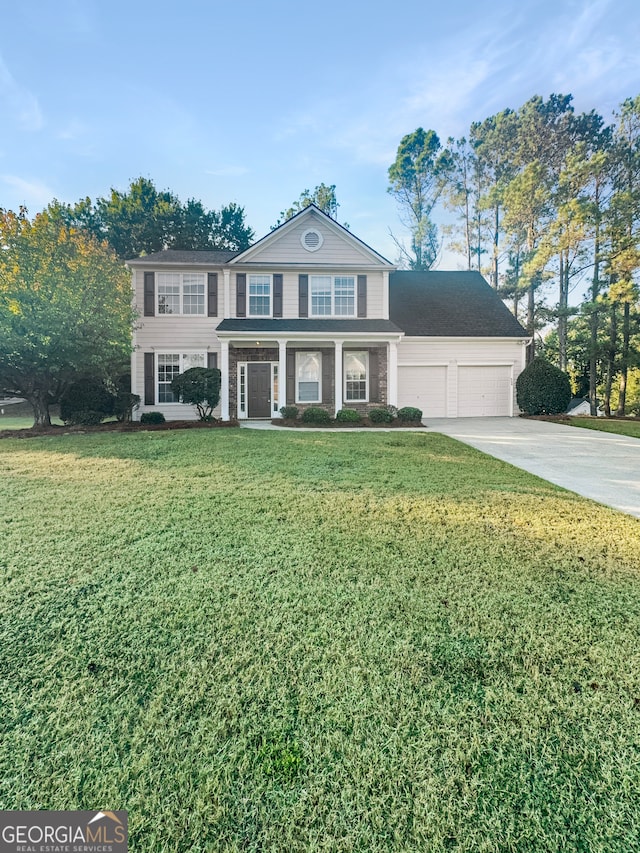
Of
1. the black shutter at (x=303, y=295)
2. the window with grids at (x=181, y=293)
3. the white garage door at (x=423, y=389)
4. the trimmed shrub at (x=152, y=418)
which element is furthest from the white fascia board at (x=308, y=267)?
the trimmed shrub at (x=152, y=418)

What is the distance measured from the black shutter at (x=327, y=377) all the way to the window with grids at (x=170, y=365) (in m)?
4.54

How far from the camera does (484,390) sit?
16.5 metres

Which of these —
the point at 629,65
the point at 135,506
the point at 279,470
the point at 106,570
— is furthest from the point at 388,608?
the point at 629,65

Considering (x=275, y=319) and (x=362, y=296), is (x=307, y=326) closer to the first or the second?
(x=275, y=319)

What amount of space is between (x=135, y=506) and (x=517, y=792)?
14.2 feet

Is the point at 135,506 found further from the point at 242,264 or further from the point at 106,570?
the point at 242,264

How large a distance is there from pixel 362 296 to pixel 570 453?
954 cm

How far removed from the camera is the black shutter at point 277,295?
14844mm

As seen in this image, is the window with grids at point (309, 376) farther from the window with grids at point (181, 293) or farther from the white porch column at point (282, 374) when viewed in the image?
the window with grids at point (181, 293)

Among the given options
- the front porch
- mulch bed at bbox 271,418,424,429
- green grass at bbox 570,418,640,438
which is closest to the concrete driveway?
green grass at bbox 570,418,640,438

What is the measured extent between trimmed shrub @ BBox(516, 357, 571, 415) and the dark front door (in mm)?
10127

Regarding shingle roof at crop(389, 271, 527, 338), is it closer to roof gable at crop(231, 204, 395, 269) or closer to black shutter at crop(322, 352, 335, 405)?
roof gable at crop(231, 204, 395, 269)

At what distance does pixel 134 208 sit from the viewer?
87.9 ft

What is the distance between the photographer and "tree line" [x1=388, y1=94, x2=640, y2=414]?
1831cm
